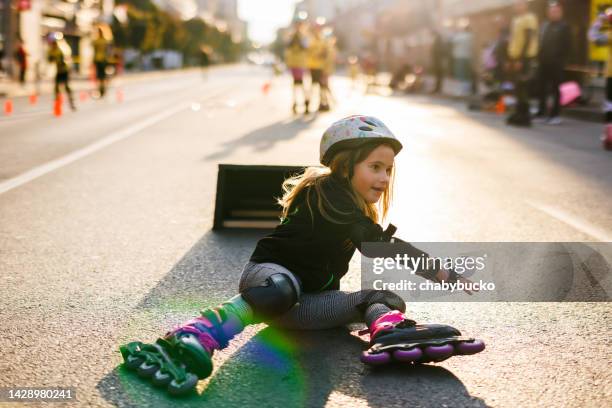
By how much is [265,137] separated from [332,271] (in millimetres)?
9130

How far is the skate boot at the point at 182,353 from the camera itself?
9.98 ft

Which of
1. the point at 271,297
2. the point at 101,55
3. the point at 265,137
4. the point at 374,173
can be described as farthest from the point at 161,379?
the point at 101,55

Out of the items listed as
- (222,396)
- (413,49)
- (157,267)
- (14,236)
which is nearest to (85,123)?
(14,236)

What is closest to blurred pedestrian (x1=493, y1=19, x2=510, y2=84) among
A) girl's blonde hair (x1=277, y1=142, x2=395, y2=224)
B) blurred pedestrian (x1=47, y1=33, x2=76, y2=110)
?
blurred pedestrian (x1=47, y1=33, x2=76, y2=110)

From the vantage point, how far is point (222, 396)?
119 inches

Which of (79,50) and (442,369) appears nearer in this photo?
(442,369)

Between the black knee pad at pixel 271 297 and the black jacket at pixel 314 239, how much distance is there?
20 cm

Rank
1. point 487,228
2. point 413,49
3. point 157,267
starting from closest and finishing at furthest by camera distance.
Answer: point 157,267, point 487,228, point 413,49

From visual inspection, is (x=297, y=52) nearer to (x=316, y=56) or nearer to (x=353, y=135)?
(x=316, y=56)

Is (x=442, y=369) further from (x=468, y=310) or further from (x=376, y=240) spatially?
(x=468, y=310)

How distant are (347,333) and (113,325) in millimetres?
1037

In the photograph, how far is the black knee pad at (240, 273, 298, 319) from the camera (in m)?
3.50

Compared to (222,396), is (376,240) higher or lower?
higher

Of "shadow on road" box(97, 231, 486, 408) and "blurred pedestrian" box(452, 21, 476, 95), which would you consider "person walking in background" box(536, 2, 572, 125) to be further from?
"blurred pedestrian" box(452, 21, 476, 95)
